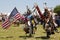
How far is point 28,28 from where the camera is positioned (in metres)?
20.2

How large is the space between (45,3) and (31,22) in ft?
5.33

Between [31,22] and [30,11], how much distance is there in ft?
4.36

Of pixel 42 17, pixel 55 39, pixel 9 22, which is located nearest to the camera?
pixel 55 39

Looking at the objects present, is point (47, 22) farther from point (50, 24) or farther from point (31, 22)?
point (31, 22)

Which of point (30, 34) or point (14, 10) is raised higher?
point (14, 10)

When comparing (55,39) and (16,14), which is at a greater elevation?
(16,14)

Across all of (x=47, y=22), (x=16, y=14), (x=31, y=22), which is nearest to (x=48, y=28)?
(x=47, y=22)

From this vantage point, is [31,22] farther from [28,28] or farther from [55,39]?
[55,39]

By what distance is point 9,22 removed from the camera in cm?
2080

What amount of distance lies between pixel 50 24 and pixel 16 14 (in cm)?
307

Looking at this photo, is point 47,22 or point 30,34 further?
point 30,34

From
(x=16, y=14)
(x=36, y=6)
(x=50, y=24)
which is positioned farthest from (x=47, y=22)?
(x=16, y=14)

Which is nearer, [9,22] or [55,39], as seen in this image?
[55,39]

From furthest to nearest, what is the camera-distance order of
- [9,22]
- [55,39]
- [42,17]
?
[9,22], [42,17], [55,39]
